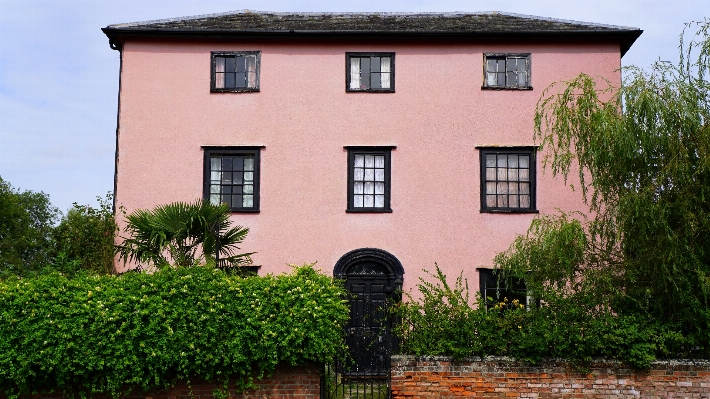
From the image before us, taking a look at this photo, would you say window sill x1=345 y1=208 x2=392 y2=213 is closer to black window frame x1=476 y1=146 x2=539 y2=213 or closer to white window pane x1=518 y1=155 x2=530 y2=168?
black window frame x1=476 y1=146 x2=539 y2=213

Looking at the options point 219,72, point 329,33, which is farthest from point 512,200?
point 219,72

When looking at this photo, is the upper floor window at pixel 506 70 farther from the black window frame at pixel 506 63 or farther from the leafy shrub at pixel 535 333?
the leafy shrub at pixel 535 333

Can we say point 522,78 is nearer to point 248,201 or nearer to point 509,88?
point 509,88

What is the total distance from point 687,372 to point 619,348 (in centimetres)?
108

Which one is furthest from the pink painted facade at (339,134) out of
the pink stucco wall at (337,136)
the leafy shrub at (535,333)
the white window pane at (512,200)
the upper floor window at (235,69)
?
the leafy shrub at (535,333)

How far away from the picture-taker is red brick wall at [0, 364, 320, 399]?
475 inches

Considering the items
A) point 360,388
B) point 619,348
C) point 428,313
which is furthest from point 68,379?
point 619,348

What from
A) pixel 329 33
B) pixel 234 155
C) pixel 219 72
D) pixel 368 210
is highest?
pixel 329 33

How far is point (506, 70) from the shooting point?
18.6 metres

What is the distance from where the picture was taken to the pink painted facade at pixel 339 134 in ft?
59.0

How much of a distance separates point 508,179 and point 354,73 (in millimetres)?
4503

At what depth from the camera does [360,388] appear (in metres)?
13.0

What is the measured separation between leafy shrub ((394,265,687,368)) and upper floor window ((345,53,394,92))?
25.2 feet

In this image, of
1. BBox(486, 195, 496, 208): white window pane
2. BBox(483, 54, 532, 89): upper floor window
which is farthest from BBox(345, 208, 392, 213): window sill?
BBox(483, 54, 532, 89): upper floor window
